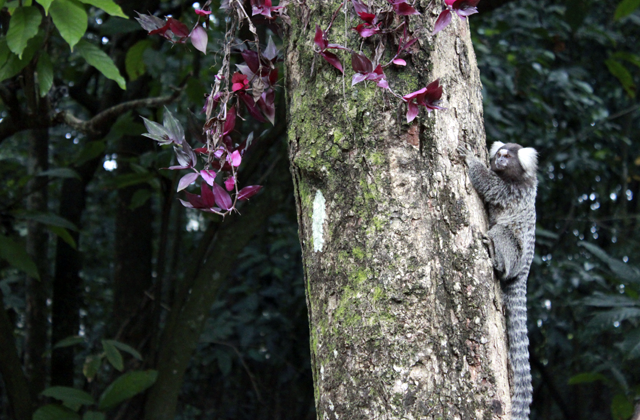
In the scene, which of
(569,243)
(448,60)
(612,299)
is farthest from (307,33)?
(569,243)

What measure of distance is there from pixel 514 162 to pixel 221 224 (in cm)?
162

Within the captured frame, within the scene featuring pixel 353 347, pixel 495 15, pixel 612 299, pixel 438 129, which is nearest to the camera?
pixel 353 347

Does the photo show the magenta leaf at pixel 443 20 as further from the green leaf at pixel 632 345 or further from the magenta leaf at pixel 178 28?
the green leaf at pixel 632 345

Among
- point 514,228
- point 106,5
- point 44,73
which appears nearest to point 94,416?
point 44,73

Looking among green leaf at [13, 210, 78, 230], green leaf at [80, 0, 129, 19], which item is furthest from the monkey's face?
green leaf at [13, 210, 78, 230]

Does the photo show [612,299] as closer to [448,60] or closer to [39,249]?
[448,60]

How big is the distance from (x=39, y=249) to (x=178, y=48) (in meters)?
1.81

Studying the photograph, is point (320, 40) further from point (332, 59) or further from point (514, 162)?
point (514, 162)

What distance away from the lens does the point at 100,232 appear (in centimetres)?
626

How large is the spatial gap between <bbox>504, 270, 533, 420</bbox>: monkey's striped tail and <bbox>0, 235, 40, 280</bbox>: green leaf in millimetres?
2132

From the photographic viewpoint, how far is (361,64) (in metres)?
1.18

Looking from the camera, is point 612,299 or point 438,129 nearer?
point 438,129

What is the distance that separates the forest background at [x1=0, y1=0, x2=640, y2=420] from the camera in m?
2.96

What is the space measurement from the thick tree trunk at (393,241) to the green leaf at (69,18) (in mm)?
913
